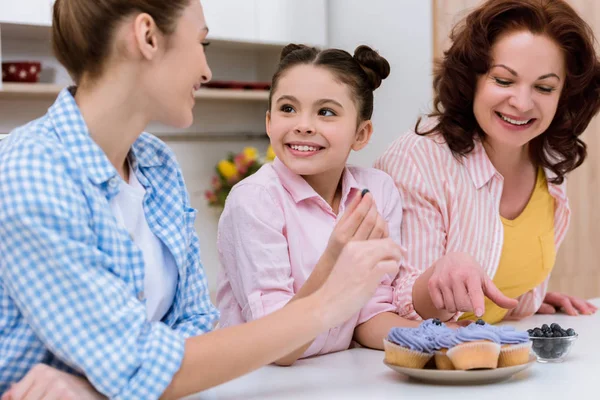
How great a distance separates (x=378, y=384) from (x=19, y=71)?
7.33 ft

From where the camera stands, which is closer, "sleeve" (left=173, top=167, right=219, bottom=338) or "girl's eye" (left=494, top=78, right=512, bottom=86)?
"sleeve" (left=173, top=167, right=219, bottom=338)

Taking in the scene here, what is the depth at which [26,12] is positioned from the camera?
2953 millimetres

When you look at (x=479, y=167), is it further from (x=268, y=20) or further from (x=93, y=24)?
(x=268, y=20)

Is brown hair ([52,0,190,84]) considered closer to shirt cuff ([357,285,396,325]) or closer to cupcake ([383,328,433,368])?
cupcake ([383,328,433,368])

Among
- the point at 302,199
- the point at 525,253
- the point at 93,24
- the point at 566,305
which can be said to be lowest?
the point at 566,305

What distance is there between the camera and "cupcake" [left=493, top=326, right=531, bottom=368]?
47.4 inches

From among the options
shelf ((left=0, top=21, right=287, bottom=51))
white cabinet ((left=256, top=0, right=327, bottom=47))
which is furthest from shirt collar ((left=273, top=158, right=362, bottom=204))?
white cabinet ((left=256, top=0, right=327, bottom=47))

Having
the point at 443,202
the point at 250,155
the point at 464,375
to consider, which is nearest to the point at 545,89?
the point at 443,202

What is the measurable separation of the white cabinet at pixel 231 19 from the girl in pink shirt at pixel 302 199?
5.91 feet

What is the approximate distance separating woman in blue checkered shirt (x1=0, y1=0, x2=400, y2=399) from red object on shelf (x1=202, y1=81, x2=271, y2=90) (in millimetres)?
2250

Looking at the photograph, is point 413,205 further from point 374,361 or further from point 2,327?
point 2,327

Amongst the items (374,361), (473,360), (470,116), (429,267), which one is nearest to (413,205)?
(429,267)

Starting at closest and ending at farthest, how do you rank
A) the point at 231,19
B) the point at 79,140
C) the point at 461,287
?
1. the point at 79,140
2. the point at 461,287
3. the point at 231,19

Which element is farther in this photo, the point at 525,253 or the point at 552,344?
the point at 525,253
